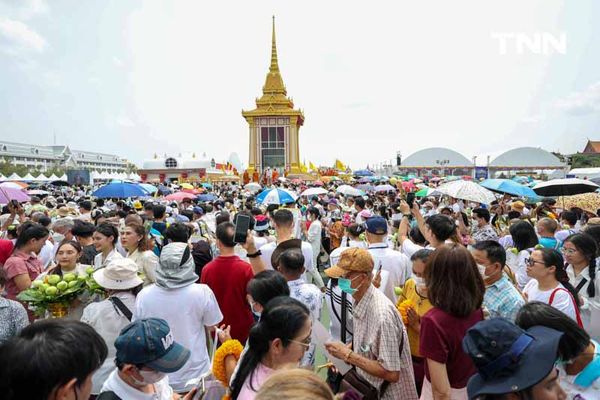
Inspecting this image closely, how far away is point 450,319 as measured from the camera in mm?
2311

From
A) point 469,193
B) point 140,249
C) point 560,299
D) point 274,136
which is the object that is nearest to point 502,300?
point 560,299

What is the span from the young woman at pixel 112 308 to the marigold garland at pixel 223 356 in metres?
1.03

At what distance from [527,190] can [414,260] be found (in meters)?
6.36

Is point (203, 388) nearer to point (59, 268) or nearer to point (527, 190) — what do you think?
point (59, 268)

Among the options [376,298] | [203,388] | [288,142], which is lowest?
[203,388]

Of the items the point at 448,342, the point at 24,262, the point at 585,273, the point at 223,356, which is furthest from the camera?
the point at 24,262

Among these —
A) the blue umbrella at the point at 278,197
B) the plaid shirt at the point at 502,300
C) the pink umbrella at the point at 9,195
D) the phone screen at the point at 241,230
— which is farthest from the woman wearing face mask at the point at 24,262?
the blue umbrella at the point at 278,197

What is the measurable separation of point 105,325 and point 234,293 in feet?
3.51

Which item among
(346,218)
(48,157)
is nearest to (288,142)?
(346,218)

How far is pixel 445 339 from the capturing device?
7.46ft

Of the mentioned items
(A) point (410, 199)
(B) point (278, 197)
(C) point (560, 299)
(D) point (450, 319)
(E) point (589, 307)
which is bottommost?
(E) point (589, 307)

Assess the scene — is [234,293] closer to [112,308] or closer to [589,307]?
[112,308]

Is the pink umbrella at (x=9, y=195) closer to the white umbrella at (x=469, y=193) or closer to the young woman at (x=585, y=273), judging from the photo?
the white umbrella at (x=469, y=193)

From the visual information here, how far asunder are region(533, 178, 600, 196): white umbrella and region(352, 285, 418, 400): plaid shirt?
7.06 m
